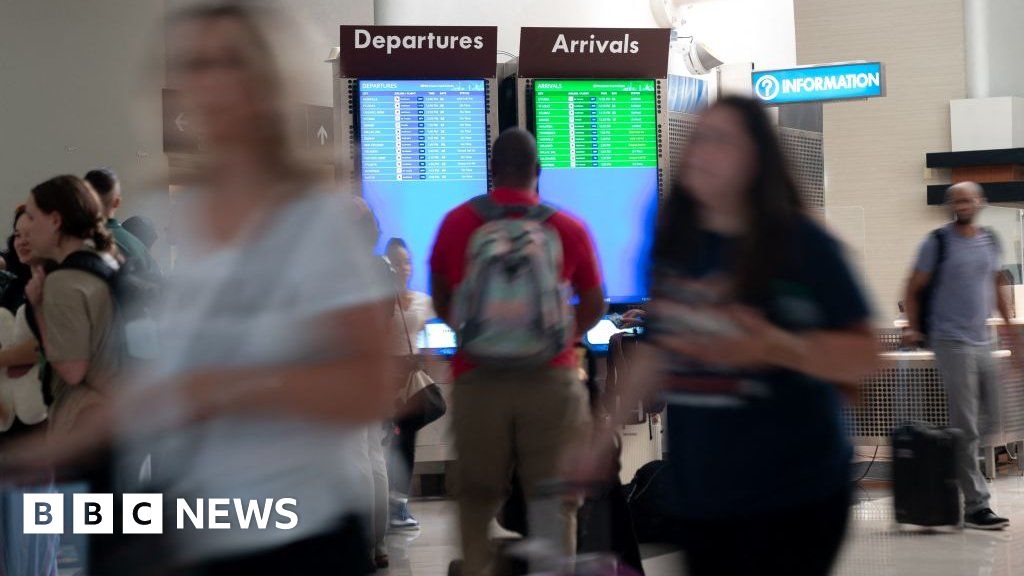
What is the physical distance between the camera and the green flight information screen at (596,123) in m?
6.85

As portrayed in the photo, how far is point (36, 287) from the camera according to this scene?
12.6 ft

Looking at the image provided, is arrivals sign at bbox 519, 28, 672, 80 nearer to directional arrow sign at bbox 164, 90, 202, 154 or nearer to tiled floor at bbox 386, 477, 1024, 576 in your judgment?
tiled floor at bbox 386, 477, 1024, 576

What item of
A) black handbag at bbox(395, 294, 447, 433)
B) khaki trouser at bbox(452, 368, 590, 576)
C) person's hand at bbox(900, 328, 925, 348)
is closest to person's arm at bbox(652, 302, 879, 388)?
khaki trouser at bbox(452, 368, 590, 576)

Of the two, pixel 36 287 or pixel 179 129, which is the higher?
pixel 179 129

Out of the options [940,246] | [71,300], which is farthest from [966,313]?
[71,300]

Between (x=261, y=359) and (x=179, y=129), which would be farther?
(x=179, y=129)

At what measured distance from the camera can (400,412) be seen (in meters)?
5.81

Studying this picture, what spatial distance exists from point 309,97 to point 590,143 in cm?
545

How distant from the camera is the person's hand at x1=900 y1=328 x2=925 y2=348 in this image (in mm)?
7417

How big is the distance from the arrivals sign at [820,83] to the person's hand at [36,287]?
6.34 meters

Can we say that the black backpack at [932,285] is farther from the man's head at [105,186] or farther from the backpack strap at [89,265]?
the backpack strap at [89,265]

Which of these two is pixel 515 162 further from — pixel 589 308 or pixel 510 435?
pixel 510 435

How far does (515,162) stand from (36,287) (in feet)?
4.99

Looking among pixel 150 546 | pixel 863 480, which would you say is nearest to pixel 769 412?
pixel 150 546
